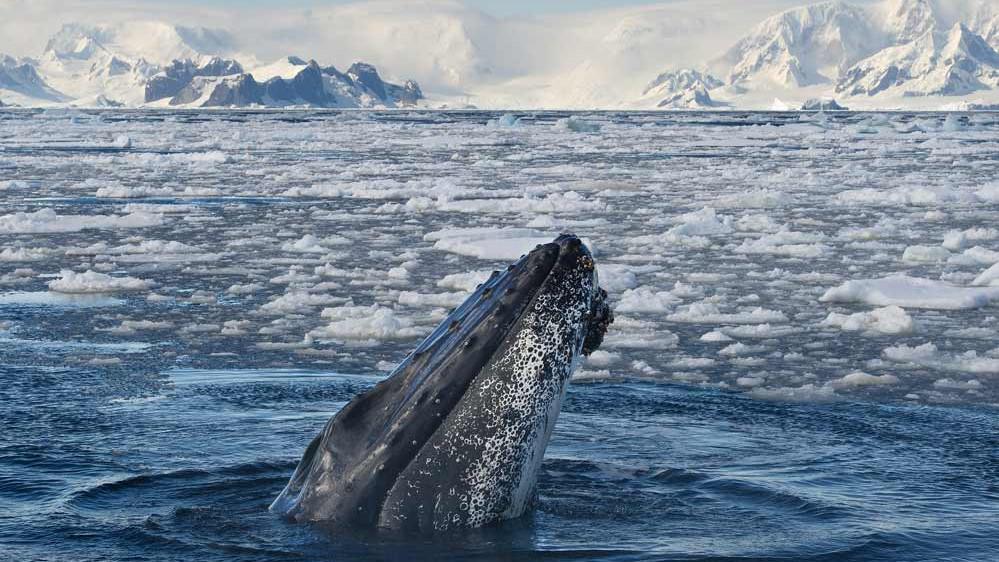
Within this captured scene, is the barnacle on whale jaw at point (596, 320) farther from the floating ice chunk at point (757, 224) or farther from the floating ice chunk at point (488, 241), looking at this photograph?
the floating ice chunk at point (757, 224)

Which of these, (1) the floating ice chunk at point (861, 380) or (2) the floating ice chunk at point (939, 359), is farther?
(2) the floating ice chunk at point (939, 359)

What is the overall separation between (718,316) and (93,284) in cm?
580

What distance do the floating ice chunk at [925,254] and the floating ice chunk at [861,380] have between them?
6.33 meters

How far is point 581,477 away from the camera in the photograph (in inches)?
220

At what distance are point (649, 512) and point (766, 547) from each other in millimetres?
582

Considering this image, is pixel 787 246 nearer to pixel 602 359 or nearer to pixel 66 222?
pixel 602 359

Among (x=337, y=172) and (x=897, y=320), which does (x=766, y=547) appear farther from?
(x=337, y=172)

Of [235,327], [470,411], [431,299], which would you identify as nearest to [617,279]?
[431,299]

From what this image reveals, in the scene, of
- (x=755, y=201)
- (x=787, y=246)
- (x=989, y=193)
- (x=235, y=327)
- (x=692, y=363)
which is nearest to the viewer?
(x=692, y=363)

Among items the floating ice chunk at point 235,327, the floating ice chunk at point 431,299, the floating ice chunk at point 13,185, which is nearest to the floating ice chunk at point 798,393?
the floating ice chunk at point 431,299

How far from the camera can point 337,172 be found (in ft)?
107

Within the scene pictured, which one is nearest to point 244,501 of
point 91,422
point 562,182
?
point 91,422

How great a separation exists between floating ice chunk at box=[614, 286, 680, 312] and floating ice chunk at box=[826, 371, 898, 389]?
282cm

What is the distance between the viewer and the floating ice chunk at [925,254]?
1406cm
